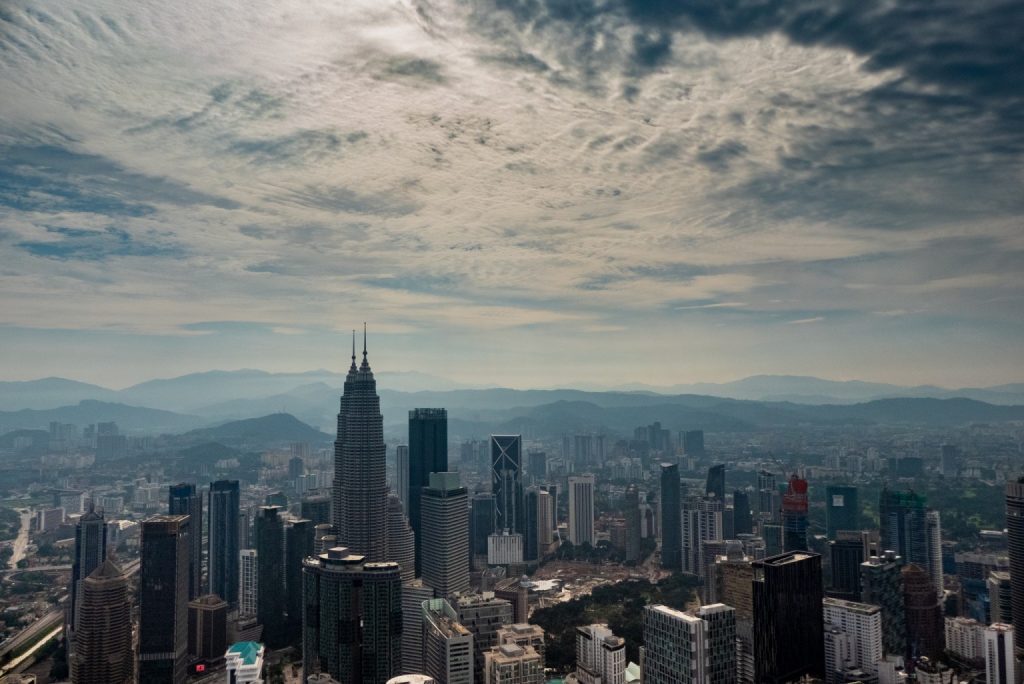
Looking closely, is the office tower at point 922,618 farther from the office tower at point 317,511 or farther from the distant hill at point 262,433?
the distant hill at point 262,433

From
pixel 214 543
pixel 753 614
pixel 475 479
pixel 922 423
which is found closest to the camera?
pixel 753 614

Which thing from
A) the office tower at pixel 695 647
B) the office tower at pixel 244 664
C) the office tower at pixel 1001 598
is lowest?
the office tower at pixel 1001 598

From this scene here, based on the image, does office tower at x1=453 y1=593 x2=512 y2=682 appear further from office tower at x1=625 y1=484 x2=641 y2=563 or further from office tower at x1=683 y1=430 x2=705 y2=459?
office tower at x1=683 y1=430 x2=705 y2=459

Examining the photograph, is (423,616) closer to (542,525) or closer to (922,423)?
(542,525)

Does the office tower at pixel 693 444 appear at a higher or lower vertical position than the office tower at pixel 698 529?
higher

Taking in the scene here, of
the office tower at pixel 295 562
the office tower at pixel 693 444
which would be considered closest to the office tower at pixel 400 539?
the office tower at pixel 295 562

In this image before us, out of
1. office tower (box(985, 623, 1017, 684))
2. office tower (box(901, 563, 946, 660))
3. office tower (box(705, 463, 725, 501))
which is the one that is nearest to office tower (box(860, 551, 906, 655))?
office tower (box(901, 563, 946, 660))

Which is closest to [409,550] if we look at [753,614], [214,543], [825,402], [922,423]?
[214,543]
